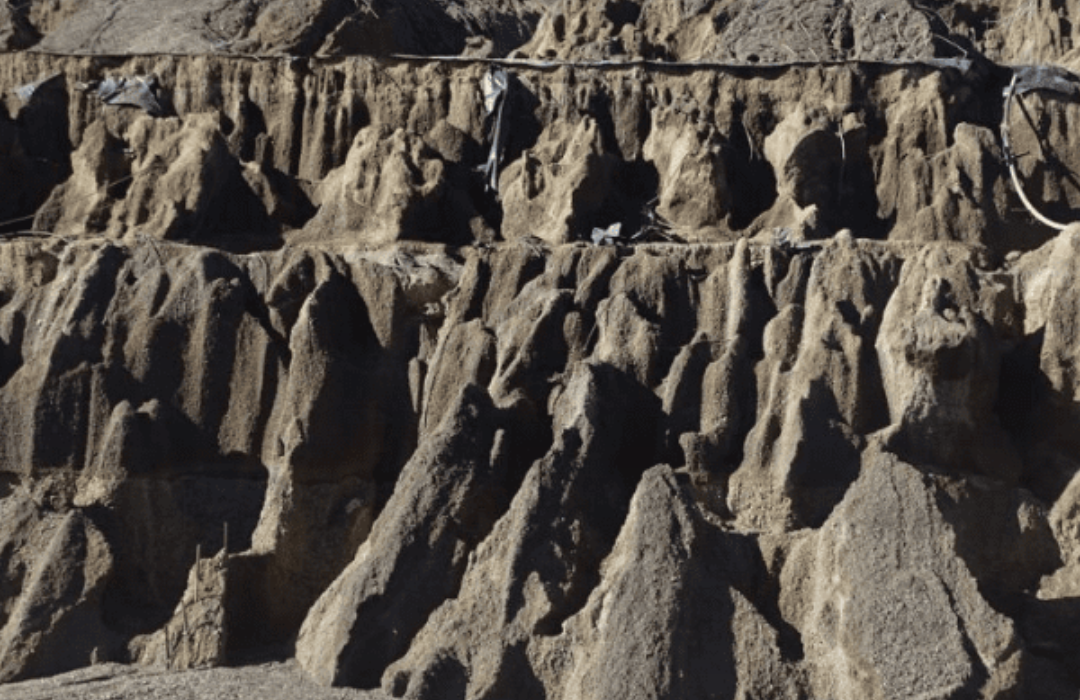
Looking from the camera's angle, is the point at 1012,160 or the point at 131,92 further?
the point at 131,92

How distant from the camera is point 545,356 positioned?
27594mm

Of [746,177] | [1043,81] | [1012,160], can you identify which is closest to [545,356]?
[746,177]

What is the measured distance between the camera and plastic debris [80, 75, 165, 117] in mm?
34344

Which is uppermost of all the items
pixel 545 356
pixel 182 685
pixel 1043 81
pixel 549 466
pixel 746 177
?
pixel 1043 81

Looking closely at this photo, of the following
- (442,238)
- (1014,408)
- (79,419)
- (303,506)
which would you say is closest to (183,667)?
(303,506)

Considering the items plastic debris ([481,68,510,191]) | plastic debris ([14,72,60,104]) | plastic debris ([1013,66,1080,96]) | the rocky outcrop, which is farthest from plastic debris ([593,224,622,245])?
plastic debris ([14,72,60,104])

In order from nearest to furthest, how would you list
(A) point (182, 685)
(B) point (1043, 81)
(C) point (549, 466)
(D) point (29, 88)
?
(A) point (182, 685) < (C) point (549, 466) < (B) point (1043, 81) < (D) point (29, 88)

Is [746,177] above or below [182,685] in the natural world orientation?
above

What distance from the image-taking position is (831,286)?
27.8m

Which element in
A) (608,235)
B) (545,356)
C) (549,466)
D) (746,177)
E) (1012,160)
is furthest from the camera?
(746,177)

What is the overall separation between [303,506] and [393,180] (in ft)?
23.6

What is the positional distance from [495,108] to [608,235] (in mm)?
4110

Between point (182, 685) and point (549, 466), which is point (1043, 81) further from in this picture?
point (182, 685)

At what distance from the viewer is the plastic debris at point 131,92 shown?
113 feet
